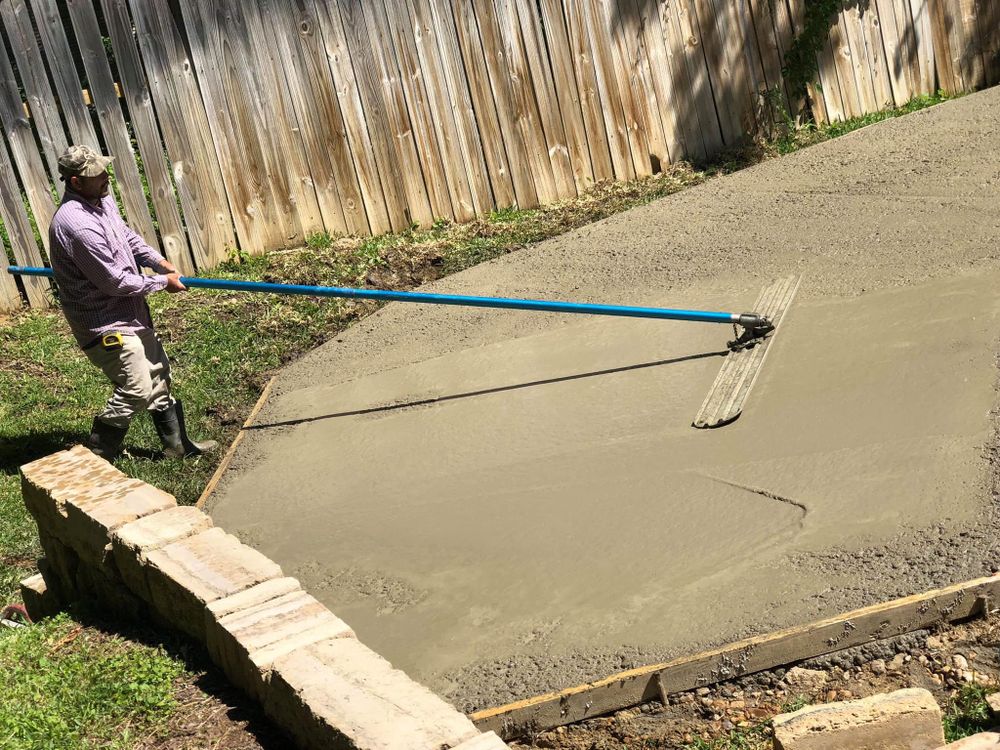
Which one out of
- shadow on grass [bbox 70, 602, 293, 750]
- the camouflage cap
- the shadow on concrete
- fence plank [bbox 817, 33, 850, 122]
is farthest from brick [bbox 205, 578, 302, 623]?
fence plank [bbox 817, 33, 850, 122]

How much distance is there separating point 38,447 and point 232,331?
1.31m

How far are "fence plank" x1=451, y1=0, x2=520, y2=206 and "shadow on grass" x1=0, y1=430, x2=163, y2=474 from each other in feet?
9.69

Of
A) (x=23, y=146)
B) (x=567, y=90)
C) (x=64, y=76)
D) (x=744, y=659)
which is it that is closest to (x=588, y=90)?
(x=567, y=90)

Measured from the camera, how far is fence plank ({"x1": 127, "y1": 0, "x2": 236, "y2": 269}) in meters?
6.77

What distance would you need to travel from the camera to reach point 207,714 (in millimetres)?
3201

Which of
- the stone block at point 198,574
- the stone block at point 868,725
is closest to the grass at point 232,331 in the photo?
the stone block at point 198,574

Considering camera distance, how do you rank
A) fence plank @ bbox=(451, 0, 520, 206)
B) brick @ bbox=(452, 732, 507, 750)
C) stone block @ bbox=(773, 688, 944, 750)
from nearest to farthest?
brick @ bbox=(452, 732, 507, 750) → stone block @ bbox=(773, 688, 944, 750) → fence plank @ bbox=(451, 0, 520, 206)

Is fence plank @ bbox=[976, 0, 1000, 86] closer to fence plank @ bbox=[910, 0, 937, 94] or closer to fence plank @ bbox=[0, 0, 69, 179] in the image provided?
fence plank @ bbox=[910, 0, 937, 94]

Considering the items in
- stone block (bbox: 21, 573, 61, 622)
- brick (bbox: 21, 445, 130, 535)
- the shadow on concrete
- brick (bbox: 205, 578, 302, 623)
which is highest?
brick (bbox: 21, 445, 130, 535)

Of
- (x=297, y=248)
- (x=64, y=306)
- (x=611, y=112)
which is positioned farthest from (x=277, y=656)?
(x=611, y=112)

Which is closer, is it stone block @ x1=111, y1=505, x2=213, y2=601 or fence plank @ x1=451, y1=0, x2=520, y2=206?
stone block @ x1=111, y1=505, x2=213, y2=601

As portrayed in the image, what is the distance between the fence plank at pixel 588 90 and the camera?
23.6 feet

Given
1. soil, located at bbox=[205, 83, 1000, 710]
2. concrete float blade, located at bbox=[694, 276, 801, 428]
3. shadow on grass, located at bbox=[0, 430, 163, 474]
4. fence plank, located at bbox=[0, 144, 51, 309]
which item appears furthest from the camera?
fence plank, located at bbox=[0, 144, 51, 309]

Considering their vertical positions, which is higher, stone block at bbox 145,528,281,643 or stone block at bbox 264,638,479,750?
stone block at bbox 145,528,281,643
